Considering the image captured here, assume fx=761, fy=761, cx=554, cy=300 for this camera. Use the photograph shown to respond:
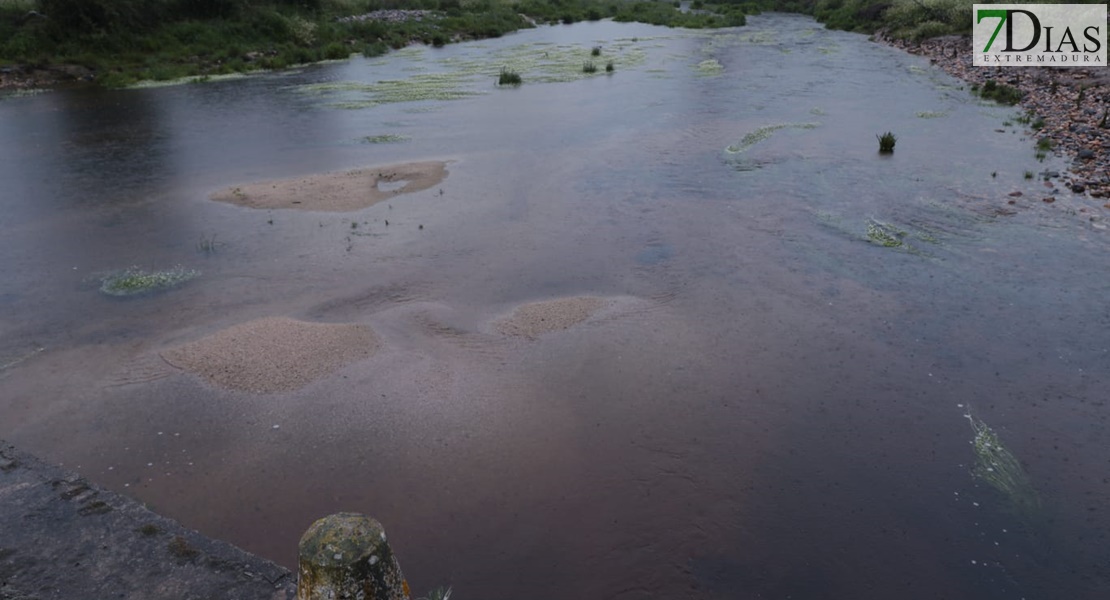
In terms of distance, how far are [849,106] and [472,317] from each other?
50.6ft

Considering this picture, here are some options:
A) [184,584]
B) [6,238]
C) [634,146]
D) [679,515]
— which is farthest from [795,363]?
[6,238]

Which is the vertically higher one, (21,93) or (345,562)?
(21,93)

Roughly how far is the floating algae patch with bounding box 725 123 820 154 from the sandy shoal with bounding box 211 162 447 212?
6.30 meters

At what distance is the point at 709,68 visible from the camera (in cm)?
2812

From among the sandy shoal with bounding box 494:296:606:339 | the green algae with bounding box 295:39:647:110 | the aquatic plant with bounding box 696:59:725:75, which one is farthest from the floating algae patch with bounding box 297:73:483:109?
the sandy shoal with bounding box 494:296:606:339

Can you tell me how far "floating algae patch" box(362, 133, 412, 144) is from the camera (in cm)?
1769

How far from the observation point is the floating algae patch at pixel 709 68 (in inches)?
1064

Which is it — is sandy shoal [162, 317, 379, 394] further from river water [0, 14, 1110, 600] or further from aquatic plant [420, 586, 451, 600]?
aquatic plant [420, 586, 451, 600]

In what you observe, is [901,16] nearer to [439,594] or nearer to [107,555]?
[439,594]

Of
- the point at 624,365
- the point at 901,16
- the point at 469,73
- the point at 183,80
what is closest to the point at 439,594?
the point at 624,365

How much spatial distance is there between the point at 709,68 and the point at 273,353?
2371 cm
